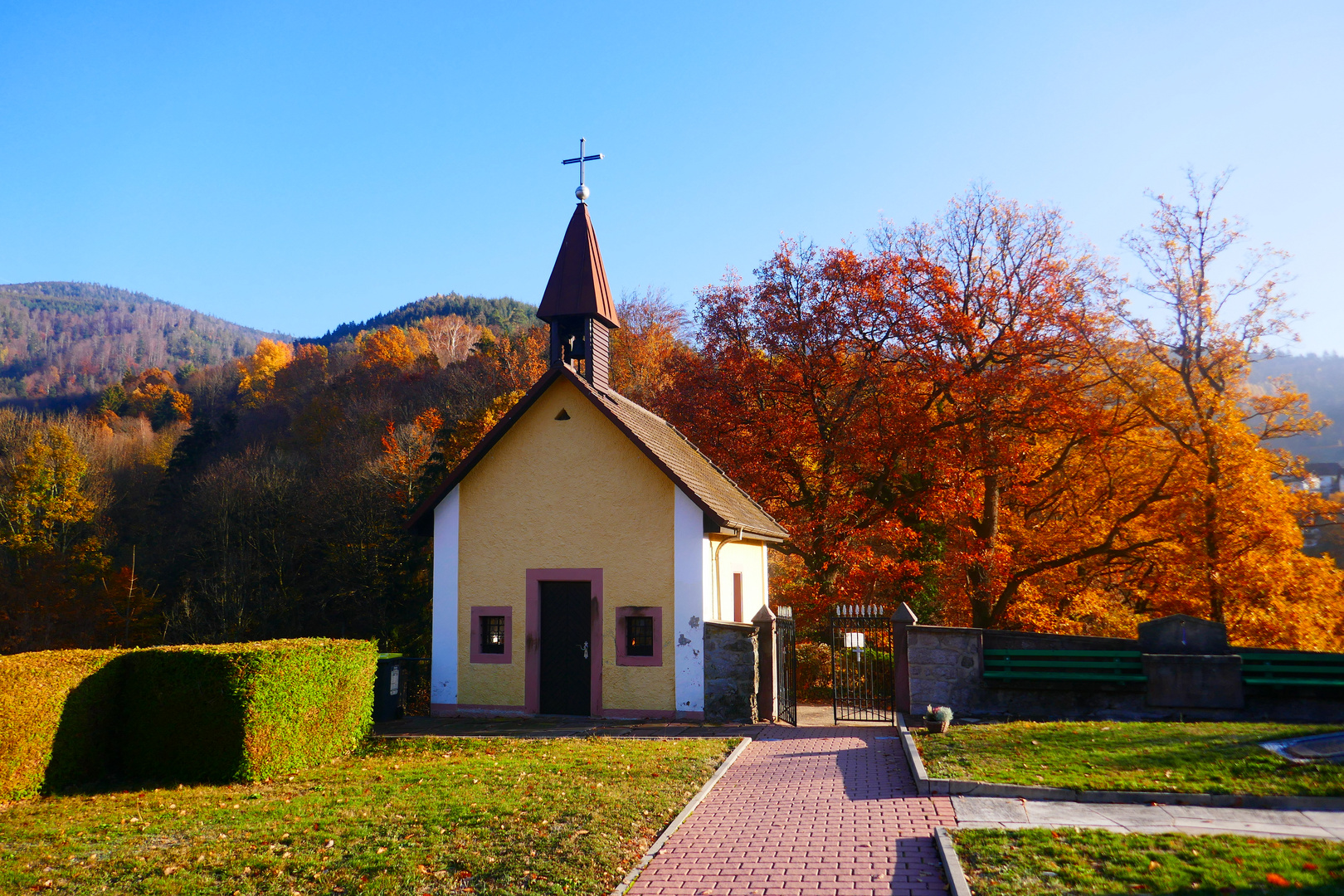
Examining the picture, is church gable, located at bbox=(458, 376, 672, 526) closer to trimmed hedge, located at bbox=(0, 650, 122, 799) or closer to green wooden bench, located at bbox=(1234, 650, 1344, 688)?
trimmed hedge, located at bbox=(0, 650, 122, 799)

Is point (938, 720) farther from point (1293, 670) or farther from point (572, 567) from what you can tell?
point (572, 567)

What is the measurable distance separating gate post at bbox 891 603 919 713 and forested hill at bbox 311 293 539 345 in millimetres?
73195

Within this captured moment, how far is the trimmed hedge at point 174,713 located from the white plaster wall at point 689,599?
20.5ft

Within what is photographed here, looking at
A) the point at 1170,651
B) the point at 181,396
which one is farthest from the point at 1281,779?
the point at 181,396

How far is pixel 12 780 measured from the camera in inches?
380

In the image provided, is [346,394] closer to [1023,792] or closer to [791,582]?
[791,582]

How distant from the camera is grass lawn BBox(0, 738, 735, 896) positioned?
673 centimetres

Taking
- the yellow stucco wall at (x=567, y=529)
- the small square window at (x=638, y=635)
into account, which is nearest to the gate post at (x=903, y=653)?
the yellow stucco wall at (x=567, y=529)

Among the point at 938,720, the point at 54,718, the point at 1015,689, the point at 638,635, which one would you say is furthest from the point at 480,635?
the point at 1015,689

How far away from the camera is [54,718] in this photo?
10.3 meters

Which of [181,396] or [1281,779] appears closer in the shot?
[1281,779]

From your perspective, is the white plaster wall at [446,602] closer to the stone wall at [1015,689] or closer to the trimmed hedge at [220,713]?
the trimmed hedge at [220,713]

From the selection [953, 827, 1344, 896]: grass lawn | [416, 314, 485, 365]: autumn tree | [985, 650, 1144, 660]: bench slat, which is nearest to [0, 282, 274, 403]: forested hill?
[416, 314, 485, 365]: autumn tree

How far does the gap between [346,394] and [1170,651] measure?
50341mm
